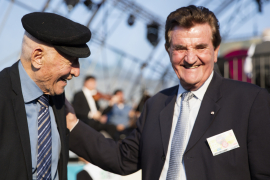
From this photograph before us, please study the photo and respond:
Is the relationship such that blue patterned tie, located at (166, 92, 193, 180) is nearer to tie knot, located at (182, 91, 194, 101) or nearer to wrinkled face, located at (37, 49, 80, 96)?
tie knot, located at (182, 91, 194, 101)

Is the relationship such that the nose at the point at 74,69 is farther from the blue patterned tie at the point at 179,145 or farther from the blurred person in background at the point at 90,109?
the blurred person in background at the point at 90,109

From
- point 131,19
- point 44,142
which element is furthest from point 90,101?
point 131,19

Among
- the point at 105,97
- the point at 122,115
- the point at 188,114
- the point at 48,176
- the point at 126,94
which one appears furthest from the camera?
the point at 126,94

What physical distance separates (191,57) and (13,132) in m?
1.14

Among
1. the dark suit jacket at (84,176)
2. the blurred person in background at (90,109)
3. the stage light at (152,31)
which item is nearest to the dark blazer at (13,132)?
the dark suit jacket at (84,176)

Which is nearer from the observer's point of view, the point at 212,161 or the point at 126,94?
the point at 212,161

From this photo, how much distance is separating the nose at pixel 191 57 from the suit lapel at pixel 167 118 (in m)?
0.34

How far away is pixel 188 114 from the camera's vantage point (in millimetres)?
1707

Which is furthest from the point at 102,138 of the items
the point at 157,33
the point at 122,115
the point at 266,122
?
the point at 157,33

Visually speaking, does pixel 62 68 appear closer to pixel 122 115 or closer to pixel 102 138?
pixel 102 138

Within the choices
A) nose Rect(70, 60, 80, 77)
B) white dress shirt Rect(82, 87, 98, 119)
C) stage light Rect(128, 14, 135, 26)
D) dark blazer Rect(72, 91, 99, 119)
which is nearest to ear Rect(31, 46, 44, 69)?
nose Rect(70, 60, 80, 77)

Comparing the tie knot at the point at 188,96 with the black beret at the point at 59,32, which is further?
the tie knot at the point at 188,96

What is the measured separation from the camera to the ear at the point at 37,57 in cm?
153

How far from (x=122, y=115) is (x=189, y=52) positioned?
5.03 metres
